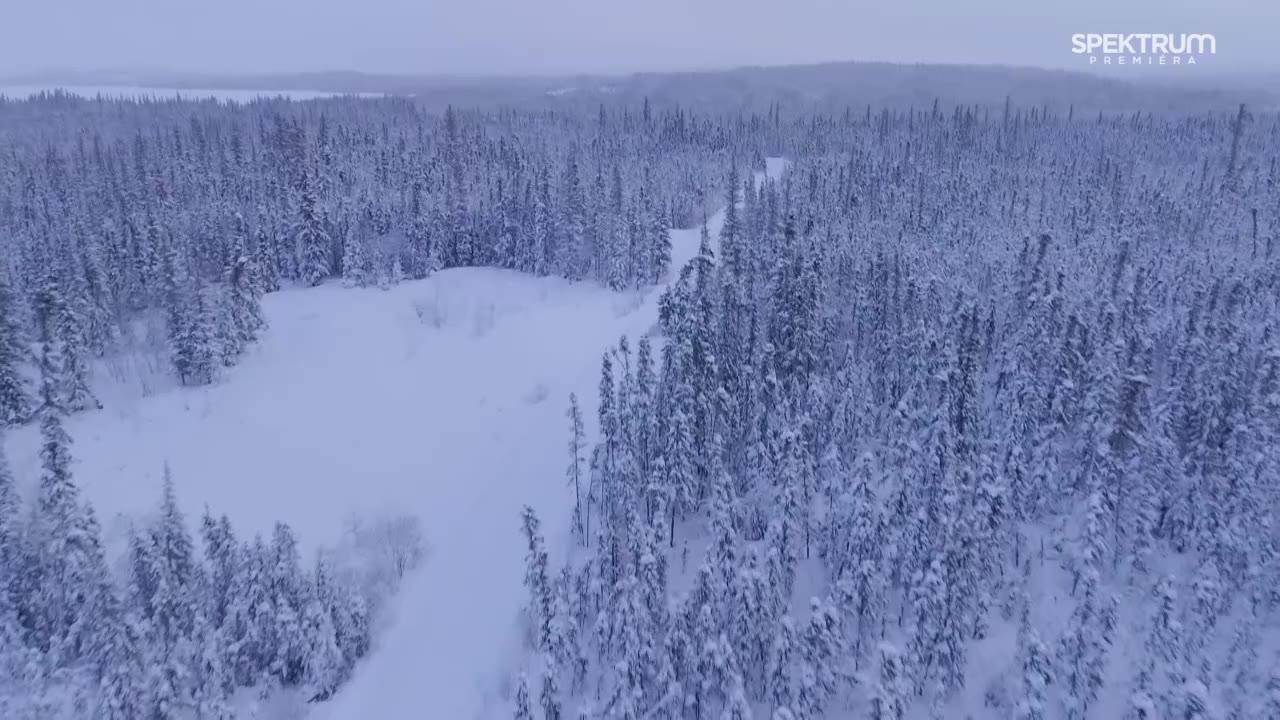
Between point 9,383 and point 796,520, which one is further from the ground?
point 9,383

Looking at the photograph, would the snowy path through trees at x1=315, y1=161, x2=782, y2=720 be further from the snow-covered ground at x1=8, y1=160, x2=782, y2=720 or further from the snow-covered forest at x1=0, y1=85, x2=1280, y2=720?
the snow-covered forest at x1=0, y1=85, x2=1280, y2=720

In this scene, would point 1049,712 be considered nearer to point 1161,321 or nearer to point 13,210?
point 1161,321

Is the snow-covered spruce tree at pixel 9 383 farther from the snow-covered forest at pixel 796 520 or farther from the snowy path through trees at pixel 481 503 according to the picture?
the snowy path through trees at pixel 481 503

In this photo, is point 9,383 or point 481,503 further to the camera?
point 9,383

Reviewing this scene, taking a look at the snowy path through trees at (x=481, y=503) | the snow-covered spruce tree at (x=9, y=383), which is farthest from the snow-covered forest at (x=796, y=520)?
the snowy path through trees at (x=481, y=503)

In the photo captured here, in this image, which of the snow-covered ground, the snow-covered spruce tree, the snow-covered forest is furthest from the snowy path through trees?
the snow-covered spruce tree

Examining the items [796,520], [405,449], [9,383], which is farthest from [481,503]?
[9,383]

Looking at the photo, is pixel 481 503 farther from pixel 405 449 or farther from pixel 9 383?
pixel 9 383

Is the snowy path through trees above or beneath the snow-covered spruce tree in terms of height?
beneath
